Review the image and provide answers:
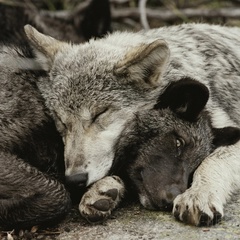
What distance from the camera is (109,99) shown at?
496 centimetres

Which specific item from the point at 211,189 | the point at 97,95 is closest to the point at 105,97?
the point at 97,95

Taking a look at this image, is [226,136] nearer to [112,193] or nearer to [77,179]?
[112,193]

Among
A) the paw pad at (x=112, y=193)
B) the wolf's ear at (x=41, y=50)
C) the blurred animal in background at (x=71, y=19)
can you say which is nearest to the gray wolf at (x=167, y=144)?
the paw pad at (x=112, y=193)

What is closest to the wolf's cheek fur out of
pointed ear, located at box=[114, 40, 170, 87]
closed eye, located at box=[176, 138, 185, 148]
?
pointed ear, located at box=[114, 40, 170, 87]

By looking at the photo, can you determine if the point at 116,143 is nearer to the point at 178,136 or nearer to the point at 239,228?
the point at 178,136

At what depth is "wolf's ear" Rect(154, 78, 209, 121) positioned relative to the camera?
4949 millimetres

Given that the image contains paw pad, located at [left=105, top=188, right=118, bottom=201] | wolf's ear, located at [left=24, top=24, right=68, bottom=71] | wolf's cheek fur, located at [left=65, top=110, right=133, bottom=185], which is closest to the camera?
wolf's cheek fur, located at [left=65, top=110, right=133, bottom=185]

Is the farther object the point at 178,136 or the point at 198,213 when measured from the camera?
the point at 178,136

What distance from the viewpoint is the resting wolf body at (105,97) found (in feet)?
15.2

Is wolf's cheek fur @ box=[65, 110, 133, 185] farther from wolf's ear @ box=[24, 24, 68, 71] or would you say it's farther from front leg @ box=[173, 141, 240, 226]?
wolf's ear @ box=[24, 24, 68, 71]

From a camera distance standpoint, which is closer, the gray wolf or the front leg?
the front leg

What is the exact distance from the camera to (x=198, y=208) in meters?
4.43

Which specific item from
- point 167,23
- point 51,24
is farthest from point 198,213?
point 167,23

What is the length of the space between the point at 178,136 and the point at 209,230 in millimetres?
891
